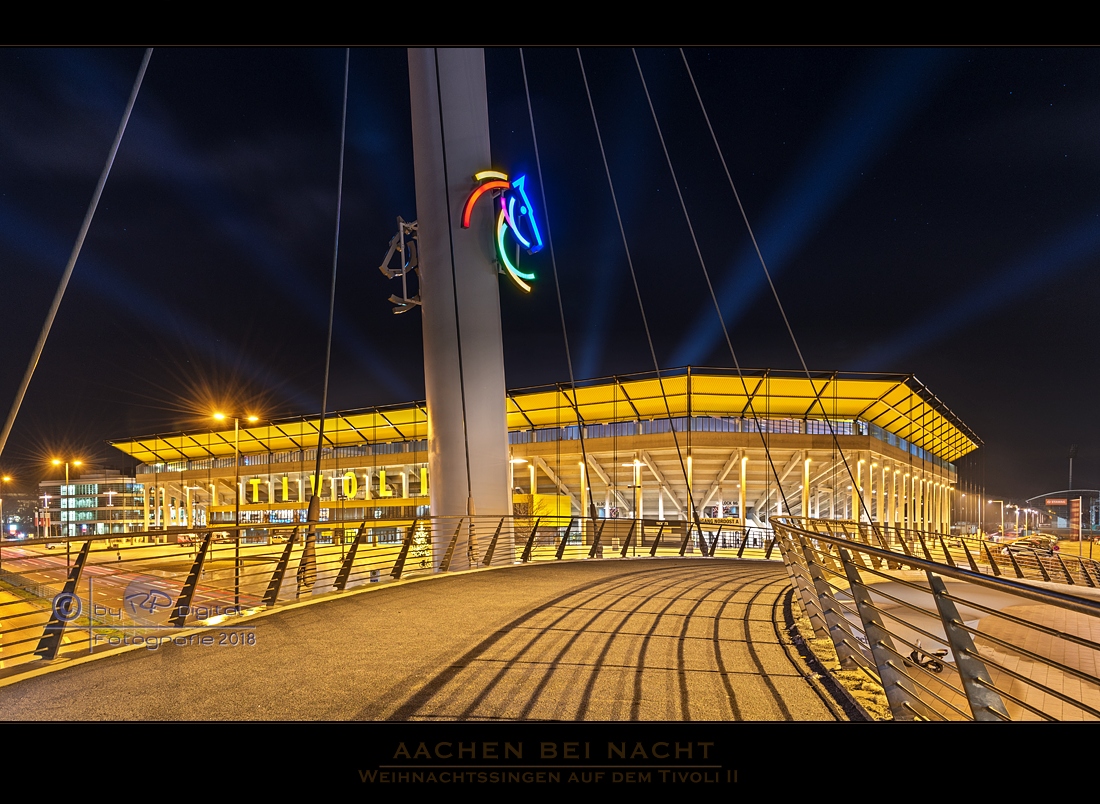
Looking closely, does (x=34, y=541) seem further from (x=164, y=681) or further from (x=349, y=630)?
(x=349, y=630)

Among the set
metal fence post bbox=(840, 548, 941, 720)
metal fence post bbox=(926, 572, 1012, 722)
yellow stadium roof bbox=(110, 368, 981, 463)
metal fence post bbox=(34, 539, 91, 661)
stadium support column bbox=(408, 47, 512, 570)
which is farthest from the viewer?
yellow stadium roof bbox=(110, 368, 981, 463)

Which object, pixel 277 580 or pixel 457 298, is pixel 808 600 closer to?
pixel 277 580

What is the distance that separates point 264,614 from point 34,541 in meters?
2.39

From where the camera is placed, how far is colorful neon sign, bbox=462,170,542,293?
12594 millimetres

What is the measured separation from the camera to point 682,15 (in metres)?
1.58

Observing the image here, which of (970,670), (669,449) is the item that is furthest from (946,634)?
(669,449)

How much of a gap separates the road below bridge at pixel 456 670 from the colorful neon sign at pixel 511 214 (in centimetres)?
790

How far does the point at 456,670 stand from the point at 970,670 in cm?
264

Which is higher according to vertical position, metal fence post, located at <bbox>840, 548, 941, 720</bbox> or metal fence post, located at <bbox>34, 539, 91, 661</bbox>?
metal fence post, located at <bbox>34, 539, 91, 661</bbox>

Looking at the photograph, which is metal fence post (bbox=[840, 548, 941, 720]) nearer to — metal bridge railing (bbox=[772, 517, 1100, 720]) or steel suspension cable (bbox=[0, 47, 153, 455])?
metal bridge railing (bbox=[772, 517, 1100, 720])

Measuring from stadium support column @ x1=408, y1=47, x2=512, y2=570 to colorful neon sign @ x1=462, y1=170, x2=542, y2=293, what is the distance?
19 centimetres

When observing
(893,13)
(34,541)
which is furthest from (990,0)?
(34,541)

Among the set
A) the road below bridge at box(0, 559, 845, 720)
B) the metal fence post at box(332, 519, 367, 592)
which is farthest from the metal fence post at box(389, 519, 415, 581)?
the road below bridge at box(0, 559, 845, 720)

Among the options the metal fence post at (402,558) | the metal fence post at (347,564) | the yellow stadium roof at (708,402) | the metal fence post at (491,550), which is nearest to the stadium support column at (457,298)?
the metal fence post at (491,550)
